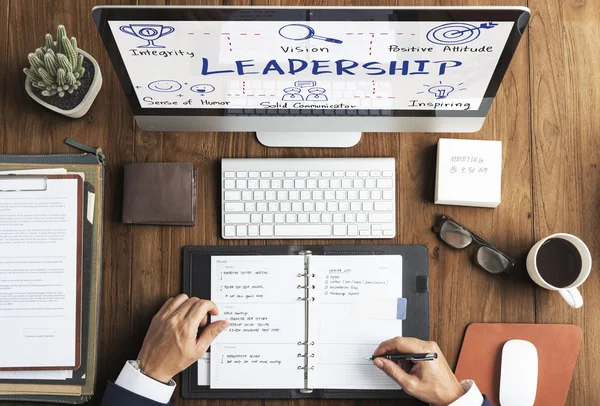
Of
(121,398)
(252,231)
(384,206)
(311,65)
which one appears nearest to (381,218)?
(384,206)

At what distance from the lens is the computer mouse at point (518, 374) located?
0.96m

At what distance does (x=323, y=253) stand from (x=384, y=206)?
15 centimetres

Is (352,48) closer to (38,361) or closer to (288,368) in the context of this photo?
(288,368)

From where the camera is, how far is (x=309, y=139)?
1.00 meters

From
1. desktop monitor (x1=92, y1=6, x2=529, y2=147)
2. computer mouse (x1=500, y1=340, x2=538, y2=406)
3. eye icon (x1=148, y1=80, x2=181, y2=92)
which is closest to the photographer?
desktop monitor (x1=92, y1=6, x2=529, y2=147)

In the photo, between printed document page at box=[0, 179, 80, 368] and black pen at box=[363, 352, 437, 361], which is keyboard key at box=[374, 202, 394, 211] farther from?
printed document page at box=[0, 179, 80, 368]

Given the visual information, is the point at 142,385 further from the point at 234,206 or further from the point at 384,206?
the point at 384,206

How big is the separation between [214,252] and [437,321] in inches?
17.5

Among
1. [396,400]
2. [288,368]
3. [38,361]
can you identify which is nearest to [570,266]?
[396,400]

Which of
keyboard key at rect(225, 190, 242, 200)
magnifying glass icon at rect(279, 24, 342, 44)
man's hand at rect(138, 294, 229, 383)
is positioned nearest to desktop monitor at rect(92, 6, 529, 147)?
magnifying glass icon at rect(279, 24, 342, 44)

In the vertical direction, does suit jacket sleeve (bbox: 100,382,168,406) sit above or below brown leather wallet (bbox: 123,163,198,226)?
below

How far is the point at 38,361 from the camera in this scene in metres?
0.97

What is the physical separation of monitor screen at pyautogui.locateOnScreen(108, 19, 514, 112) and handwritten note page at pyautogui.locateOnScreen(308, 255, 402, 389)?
301mm

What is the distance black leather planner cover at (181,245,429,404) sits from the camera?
3.22ft
